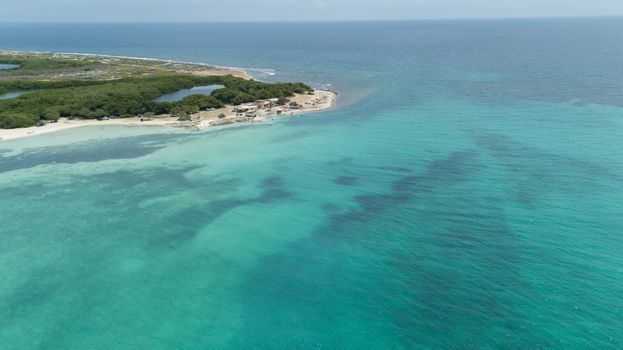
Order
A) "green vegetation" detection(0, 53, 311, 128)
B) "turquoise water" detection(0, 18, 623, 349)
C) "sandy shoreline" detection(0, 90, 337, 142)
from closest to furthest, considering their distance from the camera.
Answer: "turquoise water" detection(0, 18, 623, 349) < "sandy shoreline" detection(0, 90, 337, 142) < "green vegetation" detection(0, 53, 311, 128)

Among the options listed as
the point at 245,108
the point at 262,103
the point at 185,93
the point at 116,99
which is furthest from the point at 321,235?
the point at 185,93

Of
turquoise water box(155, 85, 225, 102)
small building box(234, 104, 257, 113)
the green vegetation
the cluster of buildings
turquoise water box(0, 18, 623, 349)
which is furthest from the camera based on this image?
turquoise water box(155, 85, 225, 102)

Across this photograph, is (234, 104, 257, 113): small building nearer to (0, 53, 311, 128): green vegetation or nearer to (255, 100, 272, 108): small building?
(255, 100, 272, 108): small building

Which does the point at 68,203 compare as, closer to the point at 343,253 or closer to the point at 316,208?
the point at 316,208

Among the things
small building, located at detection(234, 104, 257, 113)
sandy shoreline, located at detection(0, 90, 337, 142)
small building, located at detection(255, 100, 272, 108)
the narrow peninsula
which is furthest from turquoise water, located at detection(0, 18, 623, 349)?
small building, located at detection(255, 100, 272, 108)

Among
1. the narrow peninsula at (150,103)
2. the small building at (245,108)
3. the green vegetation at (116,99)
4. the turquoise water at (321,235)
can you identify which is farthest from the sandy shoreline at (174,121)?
the turquoise water at (321,235)

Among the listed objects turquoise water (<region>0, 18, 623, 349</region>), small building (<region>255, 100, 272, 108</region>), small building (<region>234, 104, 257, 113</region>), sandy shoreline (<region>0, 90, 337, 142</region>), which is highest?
small building (<region>255, 100, 272, 108</region>)
